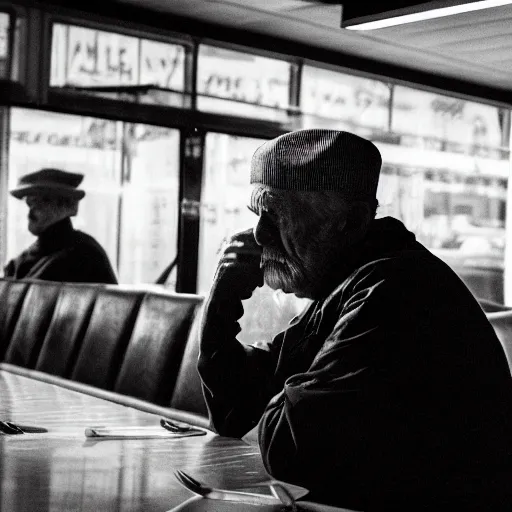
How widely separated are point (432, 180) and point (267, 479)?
22.0 feet

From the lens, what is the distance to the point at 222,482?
149 centimetres

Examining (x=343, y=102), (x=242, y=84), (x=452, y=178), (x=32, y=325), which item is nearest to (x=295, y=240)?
(x=32, y=325)

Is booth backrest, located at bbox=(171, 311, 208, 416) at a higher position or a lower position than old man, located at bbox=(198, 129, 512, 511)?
lower

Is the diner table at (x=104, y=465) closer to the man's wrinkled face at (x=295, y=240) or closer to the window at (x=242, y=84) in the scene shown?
the man's wrinkled face at (x=295, y=240)

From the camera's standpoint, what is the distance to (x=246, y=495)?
1.36 m

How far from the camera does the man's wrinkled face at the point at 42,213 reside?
5641mm

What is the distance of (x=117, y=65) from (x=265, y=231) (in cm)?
463

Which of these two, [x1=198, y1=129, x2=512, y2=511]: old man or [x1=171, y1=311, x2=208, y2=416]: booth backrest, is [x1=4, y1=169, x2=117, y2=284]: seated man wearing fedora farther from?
[x1=198, y1=129, x2=512, y2=511]: old man

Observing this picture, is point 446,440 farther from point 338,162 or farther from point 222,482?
point 338,162

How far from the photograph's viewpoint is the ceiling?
5828mm

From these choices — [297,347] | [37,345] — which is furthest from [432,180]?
[297,347]

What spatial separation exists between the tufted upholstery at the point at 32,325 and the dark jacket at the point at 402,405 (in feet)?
9.22

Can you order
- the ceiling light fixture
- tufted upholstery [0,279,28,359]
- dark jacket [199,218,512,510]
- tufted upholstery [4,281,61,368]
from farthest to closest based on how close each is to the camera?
the ceiling light fixture, tufted upholstery [0,279,28,359], tufted upholstery [4,281,61,368], dark jacket [199,218,512,510]

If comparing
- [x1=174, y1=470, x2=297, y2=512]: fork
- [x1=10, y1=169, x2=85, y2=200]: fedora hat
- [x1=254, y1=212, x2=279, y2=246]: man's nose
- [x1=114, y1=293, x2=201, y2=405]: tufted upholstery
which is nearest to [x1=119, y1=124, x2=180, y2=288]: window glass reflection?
[x1=10, y1=169, x2=85, y2=200]: fedora hat
